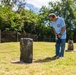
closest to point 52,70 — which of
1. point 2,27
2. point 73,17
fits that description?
point 2,27

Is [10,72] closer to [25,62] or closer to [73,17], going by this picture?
[25,62]

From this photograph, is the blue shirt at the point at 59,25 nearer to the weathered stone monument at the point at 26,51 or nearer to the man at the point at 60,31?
the man at the point at 60,31

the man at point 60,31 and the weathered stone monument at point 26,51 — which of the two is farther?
the man at point 60,31

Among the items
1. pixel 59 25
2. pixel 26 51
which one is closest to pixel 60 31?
pixel 59 25

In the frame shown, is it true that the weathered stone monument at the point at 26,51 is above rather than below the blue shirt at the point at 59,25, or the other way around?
below

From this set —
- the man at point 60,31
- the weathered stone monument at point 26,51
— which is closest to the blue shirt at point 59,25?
the man at point 60,31

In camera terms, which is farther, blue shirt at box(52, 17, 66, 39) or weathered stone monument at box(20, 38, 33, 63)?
blue shirt at box(52, 17, 66, 39)

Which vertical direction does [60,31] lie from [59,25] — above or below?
below

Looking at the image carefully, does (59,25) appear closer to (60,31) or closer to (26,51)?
(60,31)

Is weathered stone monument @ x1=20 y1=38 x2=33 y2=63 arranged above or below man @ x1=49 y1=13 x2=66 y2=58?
below

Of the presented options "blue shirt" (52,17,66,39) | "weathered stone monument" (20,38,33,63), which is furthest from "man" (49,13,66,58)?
"weathered stone monument" (20,38,33,63)

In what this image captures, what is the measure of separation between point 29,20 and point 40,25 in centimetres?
569

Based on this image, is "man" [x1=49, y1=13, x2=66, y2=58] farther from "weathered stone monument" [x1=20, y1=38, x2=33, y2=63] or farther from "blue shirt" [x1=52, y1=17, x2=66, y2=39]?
"weathered stone monument" [x1=20, y1=38, x2=33, y2=63]

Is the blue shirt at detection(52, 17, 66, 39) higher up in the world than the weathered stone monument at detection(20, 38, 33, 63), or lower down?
higher up
